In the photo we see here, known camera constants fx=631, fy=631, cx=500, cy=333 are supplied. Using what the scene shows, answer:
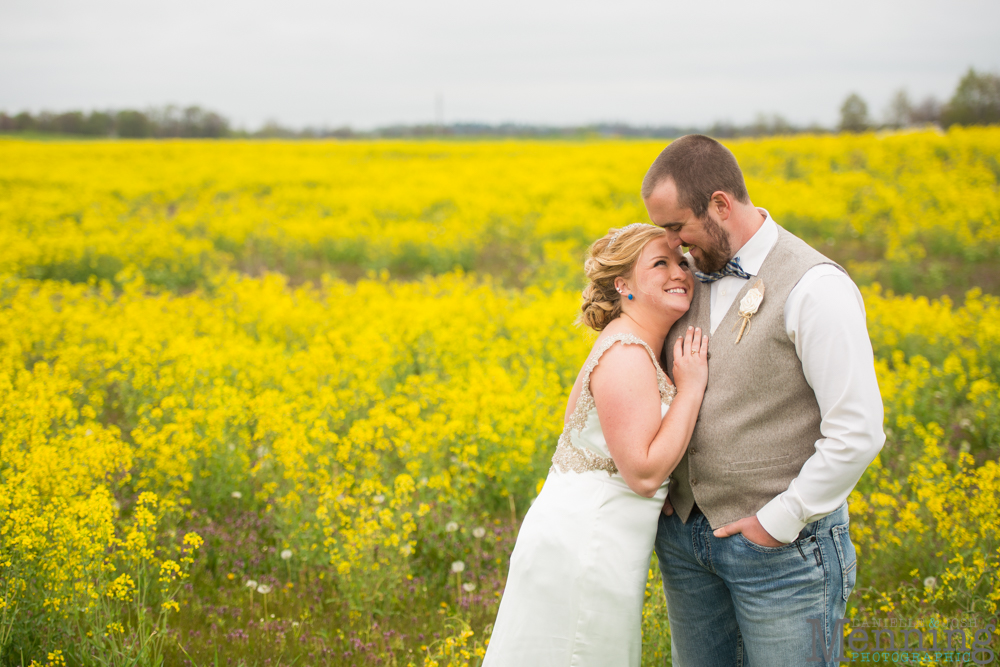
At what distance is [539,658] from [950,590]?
2083mm

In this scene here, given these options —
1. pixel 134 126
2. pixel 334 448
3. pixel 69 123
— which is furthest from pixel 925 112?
pixel 69 123

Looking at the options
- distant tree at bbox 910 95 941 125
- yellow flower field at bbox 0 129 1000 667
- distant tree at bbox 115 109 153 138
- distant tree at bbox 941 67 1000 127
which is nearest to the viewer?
yellow flower field at bbox 0 129 1000 667

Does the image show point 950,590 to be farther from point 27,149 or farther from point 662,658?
point 27,149

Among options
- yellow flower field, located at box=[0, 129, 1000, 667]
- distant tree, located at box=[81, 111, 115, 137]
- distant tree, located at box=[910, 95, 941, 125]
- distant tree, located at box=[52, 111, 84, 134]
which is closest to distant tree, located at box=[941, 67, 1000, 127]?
distant tree, located at box=[910, 95, 941, 125]

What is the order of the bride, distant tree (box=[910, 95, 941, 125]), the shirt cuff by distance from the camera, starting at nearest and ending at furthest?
the shirt cuff → the bride → distant tree (box=[910, 95, 941, 125])

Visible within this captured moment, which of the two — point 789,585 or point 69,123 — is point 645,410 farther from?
point 69,123

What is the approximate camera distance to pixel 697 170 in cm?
176

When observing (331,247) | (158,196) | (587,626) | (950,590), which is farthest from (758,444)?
(158,196)

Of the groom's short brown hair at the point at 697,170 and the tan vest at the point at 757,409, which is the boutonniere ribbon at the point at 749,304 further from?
the groom's short brown hair at the point at 697,170

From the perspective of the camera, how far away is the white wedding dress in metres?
2.03

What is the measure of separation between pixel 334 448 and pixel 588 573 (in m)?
2.56

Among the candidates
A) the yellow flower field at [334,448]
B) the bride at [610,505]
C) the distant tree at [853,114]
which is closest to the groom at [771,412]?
the bride at [610,505]

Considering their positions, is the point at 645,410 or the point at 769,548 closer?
the point at 769,548

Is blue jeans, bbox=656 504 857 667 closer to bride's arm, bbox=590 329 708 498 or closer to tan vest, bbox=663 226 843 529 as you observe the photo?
tan vest, bbox=663 226 843 529
